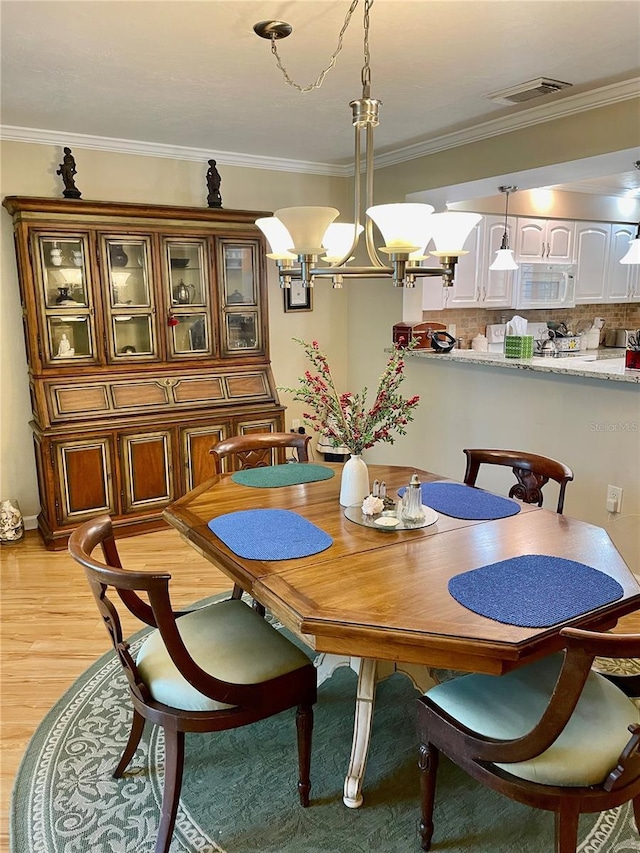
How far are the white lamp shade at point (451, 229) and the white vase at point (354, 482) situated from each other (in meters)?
→ 0.77

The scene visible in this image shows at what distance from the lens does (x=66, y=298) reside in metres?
3.78

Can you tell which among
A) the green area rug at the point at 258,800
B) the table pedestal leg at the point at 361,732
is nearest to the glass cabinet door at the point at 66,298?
the green area rug at the point at 258,800

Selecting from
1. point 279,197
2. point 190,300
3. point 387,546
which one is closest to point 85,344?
point 190,300

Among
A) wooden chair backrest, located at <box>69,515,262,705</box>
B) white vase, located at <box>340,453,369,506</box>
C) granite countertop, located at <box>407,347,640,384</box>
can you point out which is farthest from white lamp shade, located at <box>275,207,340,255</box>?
granite countertop, located at <box>407,347,640,384</box>

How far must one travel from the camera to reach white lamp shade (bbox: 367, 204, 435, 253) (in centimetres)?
170

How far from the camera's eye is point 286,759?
2098 millimetres

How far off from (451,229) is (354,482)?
0.92 meters

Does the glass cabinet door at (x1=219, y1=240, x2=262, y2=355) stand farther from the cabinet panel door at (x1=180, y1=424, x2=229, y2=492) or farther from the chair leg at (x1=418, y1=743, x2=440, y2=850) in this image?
the chair leg at (x1=418, y1=743, x2=440, y2=850)

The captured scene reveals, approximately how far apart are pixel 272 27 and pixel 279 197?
2483 mm

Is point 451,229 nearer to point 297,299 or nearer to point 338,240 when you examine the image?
point 338,240

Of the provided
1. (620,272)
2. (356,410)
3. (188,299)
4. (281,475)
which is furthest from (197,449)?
(620,272)

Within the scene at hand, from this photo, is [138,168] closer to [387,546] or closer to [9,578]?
[9,578]

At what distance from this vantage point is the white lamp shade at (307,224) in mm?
1765

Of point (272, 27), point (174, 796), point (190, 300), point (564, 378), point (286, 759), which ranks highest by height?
point (272, 27)
